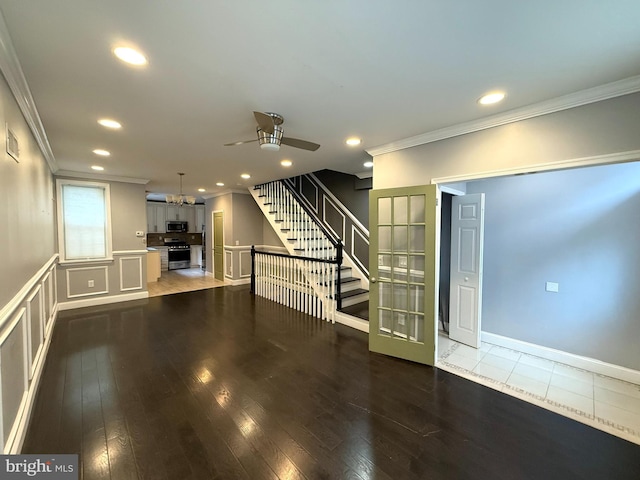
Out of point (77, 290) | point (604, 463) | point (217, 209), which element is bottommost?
point (604, 463)

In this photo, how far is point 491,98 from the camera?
2.25 m

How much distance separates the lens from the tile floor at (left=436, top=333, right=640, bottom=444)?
85.5 inches

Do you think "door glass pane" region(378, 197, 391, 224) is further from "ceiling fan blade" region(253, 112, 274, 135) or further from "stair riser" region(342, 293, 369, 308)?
"stair riser" region(342, 293, 369, 308)

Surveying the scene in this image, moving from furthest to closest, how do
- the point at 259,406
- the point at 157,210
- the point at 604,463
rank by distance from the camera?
the point at 157,210, the point at 259,406, the point at 604,463

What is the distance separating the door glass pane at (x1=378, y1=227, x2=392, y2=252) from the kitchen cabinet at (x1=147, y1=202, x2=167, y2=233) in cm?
911

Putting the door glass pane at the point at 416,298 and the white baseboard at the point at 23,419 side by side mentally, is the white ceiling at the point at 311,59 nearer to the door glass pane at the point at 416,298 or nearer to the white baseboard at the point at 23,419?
the door glass pane at the point at 416,298

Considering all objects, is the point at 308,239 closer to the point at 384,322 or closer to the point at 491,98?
the point at 384,322

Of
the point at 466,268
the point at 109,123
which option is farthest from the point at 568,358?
the point at 109,123

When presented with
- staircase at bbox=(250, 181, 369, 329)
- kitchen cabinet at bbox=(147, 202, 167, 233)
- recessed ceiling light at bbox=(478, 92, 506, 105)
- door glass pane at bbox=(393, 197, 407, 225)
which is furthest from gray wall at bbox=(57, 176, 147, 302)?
recessed ceiling light at bbox=(478, 92, 506, 105)

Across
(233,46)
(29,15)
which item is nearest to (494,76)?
(233,46)

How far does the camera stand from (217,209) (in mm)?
8203

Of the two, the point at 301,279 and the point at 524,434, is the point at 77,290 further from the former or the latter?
the point at 524,434

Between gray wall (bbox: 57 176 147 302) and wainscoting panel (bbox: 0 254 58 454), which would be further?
gray wall (bbox: 57 176 147 302)

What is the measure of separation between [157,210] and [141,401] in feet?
29.1
